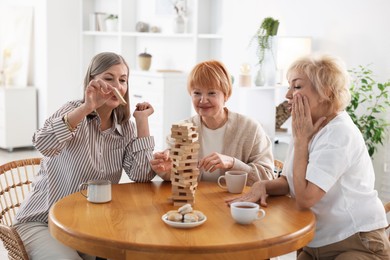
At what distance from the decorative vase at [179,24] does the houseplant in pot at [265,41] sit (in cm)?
153

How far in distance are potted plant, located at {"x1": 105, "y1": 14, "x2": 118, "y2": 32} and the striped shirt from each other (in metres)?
4.83

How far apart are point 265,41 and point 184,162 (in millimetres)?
2899

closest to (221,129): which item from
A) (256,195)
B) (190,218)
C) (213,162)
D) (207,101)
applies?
(207,101)

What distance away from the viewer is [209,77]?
106 inches

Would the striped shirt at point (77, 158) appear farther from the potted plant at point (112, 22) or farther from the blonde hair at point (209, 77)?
the potted plant at point (112, 22)

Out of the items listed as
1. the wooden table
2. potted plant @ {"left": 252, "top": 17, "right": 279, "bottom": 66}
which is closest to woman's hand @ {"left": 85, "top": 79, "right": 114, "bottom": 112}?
the wooden table

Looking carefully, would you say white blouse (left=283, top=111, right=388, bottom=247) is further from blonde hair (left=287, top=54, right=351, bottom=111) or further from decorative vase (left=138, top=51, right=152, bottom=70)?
decorative vase (left=138, top=51, right=152, bottom=70)

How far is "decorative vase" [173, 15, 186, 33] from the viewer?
6.34m

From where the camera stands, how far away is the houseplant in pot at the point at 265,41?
4887mm

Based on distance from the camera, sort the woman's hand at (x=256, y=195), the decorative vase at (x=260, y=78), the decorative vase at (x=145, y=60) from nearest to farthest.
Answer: the woman's hand at (x=256, y=195)
the decorative vase at (x=260, y=78)
the decorative vase at (x=145, y=60)

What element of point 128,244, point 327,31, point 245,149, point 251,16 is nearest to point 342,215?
point 245,149

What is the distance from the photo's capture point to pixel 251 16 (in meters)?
5.56

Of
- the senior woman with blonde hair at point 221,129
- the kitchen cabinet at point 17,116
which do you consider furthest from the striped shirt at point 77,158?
the kitchen cabinet at point 17,116

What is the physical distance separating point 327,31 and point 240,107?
1.01 metres
